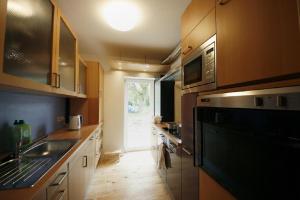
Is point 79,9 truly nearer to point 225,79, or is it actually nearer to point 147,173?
point 225,79

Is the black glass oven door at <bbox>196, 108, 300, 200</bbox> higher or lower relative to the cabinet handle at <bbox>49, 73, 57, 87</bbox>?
lower

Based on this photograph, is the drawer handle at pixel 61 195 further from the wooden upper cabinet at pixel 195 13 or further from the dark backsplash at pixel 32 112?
the wooden upper cabinet at pixel 195 13

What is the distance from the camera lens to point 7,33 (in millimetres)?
834

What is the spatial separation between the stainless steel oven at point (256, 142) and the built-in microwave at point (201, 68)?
17 cm

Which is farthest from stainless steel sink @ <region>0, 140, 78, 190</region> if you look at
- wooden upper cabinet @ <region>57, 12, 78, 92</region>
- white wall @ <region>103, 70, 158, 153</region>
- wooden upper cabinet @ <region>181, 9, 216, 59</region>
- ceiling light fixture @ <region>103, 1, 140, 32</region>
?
white wall @ <region>103, 70, 158, 153</region>

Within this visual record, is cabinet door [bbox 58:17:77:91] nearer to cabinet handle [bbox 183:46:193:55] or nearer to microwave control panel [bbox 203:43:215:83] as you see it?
cabinet handle [bbox 183:46:193:55]

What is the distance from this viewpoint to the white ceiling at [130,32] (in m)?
1.90

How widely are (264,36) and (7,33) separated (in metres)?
1.32

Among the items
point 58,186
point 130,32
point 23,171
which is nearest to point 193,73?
point 58,186

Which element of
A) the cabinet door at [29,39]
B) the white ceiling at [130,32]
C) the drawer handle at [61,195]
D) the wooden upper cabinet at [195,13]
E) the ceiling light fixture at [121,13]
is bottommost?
the drawer handle at [61,195]

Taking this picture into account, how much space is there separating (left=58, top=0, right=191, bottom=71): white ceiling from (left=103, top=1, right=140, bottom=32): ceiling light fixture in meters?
0.08

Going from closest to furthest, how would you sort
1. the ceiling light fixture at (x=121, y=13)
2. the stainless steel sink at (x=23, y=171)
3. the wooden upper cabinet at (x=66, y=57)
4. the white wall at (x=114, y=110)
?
the stainless steel sink at (x=23, y=171) < the wooden upper cabinet at (x=66, y=57) < the ceiling light fixture at (x=121, y=13) < the white wall at (x=114, y=110)

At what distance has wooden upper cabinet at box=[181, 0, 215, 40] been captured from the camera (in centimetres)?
114

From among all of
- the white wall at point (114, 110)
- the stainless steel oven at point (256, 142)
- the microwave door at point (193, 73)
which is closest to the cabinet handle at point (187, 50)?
the microwave door at point (193, 73)
